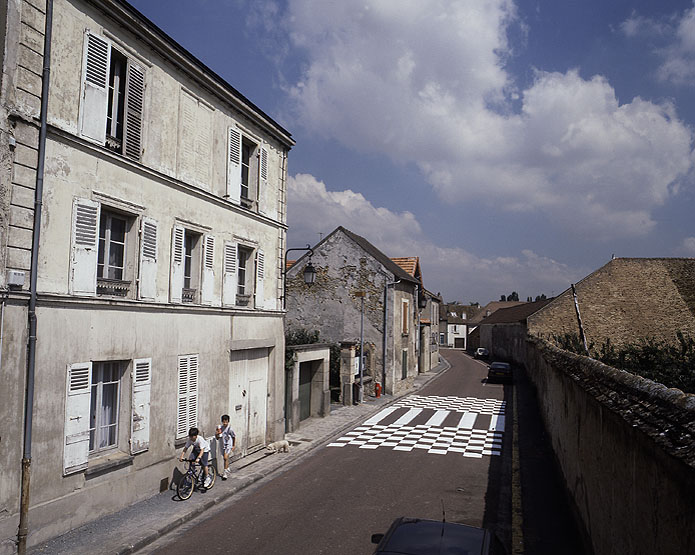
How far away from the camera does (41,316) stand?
8.43 m

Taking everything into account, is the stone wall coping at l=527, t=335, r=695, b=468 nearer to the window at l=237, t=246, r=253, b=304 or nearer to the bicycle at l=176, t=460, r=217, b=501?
the bicycle at l=176, t=460, r=217, b=501

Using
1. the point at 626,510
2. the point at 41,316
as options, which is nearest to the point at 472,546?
the point at 626,510

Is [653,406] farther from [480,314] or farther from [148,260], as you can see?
[480,314]

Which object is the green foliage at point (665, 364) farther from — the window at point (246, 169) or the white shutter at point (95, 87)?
the white shutter at point (95, 87)

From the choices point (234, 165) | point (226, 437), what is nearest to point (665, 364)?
point (226, 437)

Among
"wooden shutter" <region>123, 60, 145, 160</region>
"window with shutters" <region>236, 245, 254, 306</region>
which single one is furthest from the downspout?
"window with shutters" <region>236, 245, 254, 306</region>

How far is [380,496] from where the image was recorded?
11414mm

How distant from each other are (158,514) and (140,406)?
2.05m

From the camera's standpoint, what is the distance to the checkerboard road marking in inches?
644

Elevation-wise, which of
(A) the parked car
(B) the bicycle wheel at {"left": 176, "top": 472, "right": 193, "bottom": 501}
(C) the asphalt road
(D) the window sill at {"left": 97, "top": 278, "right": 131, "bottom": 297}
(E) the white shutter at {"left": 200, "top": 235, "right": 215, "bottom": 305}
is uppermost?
(E) the white shutter at {"left": 200, "top": 235, "right": 215, "bottom": 305}

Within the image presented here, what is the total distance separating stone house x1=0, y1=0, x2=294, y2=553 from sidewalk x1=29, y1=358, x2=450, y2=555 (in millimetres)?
262

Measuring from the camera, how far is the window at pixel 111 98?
941cm

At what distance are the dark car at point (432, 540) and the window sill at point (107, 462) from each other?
5998mm

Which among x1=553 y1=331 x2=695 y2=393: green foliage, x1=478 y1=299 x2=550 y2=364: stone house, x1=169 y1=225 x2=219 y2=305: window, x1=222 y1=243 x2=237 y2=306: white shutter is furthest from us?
x1=478 y1=299 x2=550 y2=364: stone house
